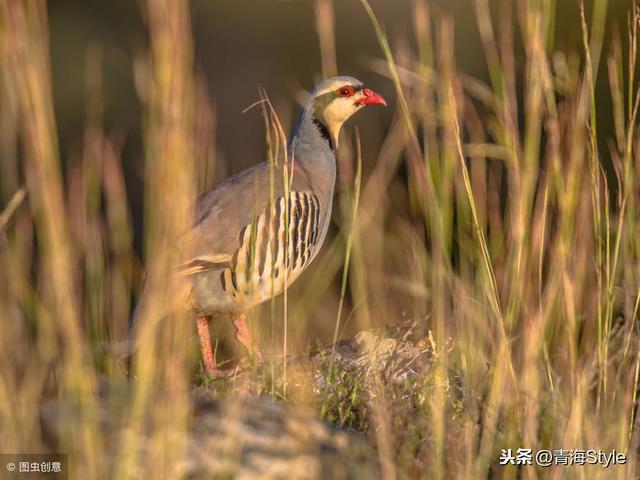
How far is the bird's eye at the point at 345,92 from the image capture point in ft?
17.2

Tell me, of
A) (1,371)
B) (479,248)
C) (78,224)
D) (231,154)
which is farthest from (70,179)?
(231,154)

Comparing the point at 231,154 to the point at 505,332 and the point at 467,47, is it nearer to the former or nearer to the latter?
the point at 467,47

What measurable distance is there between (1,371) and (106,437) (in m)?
0.25

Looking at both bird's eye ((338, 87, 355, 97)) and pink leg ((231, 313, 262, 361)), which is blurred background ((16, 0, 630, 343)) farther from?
pink leg ((231, 313, 262, 361))

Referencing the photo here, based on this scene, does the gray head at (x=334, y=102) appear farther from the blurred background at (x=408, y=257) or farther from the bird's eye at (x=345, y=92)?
the blurred background at (x=408, y=257)

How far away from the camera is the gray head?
5.23m

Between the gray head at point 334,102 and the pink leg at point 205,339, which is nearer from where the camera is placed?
the pink leg at point 205,339

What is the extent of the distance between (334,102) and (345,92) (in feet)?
0.24

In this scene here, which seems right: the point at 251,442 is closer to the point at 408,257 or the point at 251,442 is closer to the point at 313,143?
the point at 408,257

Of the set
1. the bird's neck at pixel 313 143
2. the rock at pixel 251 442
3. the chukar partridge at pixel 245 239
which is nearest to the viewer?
the rock at pixel 251 442

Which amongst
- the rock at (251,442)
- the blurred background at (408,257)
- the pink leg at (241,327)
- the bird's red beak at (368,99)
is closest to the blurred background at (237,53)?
the bird's red beak at (368,99)

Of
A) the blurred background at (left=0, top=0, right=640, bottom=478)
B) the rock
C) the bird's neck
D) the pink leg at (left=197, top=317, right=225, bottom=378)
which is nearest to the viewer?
the blurred background at (left=0, top=0, right=640, bottom=478)

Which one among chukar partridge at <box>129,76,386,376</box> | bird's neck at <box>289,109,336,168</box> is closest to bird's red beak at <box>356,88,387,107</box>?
bird's neck at <box>289,109,336,168</box>

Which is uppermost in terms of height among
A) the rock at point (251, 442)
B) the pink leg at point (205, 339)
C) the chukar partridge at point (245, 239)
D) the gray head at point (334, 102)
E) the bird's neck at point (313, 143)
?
the gray head at point (334, 102)
